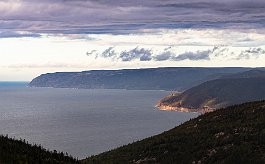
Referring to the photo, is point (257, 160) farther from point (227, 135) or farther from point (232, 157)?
point (227, 135)

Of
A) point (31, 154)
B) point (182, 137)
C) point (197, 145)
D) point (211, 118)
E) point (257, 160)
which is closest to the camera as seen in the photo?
point (31, 154)

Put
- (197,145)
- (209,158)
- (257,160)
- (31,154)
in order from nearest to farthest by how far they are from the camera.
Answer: (31,154)
(257,160)
(209,158)
(197,145)

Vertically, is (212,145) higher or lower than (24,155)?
lower

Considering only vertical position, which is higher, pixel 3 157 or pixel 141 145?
pixel 3 157

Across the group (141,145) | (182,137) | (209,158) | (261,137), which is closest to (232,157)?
(209,158)

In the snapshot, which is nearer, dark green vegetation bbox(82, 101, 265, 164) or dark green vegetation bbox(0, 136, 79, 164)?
dark green vegetation bbox(0, 136, 79, 164)

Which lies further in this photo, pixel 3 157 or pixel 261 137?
pixel 261 137
